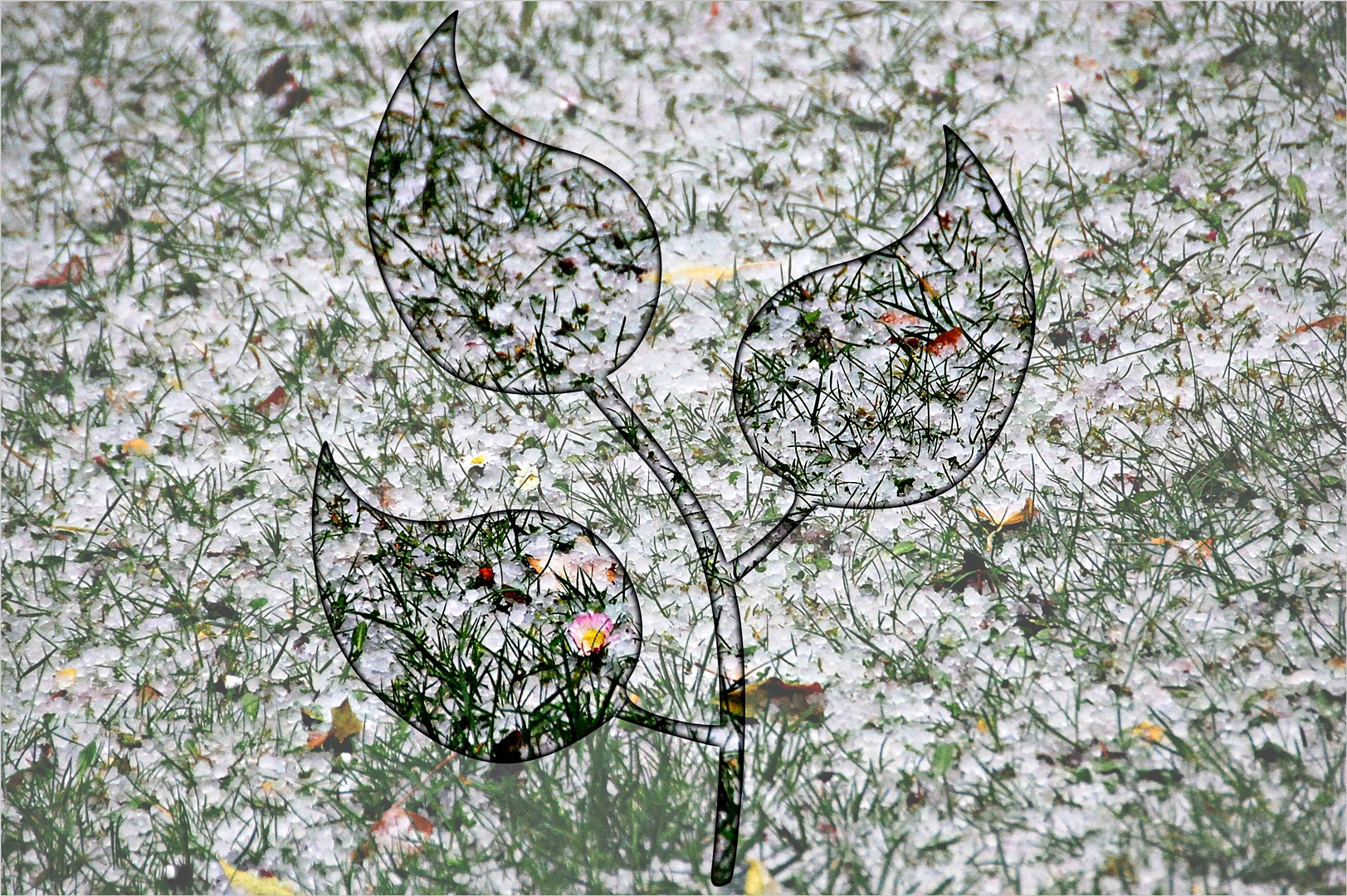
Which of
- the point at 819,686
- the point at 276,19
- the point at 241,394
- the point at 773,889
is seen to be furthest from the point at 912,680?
the point at 276,19

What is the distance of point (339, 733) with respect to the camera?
1.81m

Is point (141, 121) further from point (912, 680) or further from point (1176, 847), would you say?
point (1176, 847)

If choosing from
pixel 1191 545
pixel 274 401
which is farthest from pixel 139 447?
pixel 1191 545

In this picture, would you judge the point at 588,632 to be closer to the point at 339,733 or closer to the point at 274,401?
the point at 339,733

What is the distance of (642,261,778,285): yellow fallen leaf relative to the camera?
2.15 metres

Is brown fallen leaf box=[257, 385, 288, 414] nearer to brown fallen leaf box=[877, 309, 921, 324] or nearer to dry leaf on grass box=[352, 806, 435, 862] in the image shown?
dry leaf on grass box=[352, 806, 435, 862]

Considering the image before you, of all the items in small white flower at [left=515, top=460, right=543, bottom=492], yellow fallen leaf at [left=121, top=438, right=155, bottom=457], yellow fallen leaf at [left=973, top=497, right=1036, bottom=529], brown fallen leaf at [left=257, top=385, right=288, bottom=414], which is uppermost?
brown fallen leaf at [left=257, top=385, right=288, bottom=414]

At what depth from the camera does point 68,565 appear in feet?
6.57

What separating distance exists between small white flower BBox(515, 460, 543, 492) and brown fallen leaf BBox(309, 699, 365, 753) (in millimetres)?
484

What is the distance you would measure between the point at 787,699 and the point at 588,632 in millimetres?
411

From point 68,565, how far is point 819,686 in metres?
1.40
